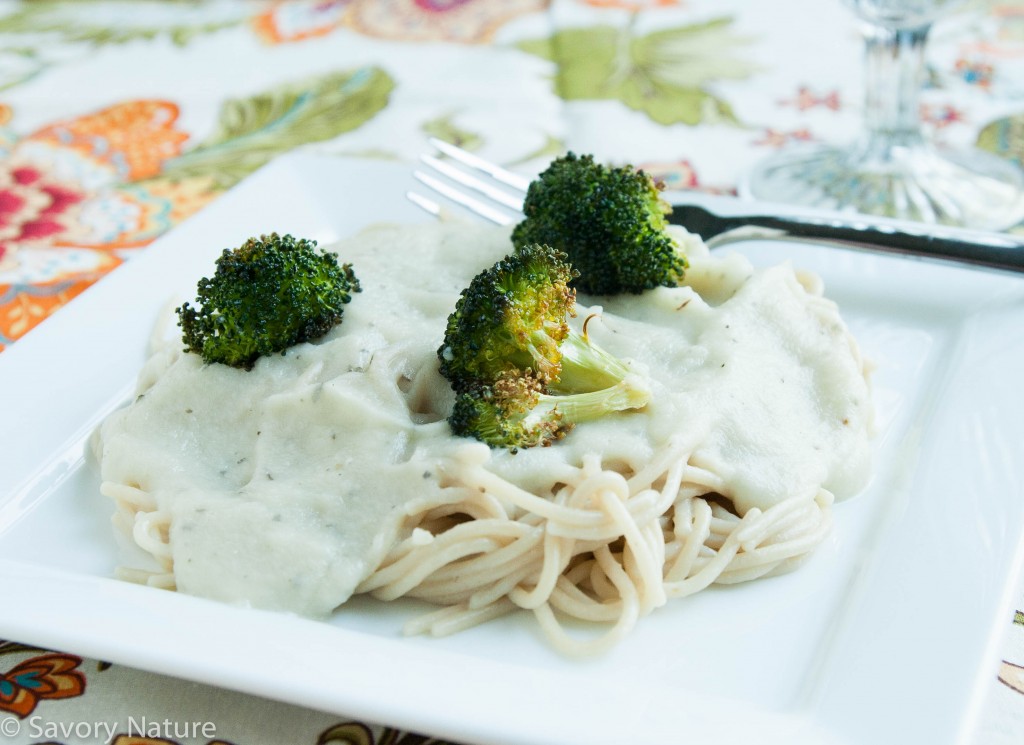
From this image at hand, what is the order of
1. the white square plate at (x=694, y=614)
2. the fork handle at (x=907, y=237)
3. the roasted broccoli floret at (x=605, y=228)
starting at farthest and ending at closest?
the fork handle at (x=907, y=237) < the roasted broccoli floret at (x=605, y=228) < the white square plate at (x=694, y=614)

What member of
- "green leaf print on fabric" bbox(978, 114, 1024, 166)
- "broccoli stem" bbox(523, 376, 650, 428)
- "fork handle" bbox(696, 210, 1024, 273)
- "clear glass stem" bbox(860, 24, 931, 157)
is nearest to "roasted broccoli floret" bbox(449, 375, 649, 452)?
"broccoli stem" bbox(523, 376, 650, 428)

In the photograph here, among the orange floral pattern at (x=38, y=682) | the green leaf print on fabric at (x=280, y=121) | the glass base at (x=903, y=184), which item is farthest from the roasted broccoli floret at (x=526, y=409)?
the green leaf print on fabric at (x=280, y=121)

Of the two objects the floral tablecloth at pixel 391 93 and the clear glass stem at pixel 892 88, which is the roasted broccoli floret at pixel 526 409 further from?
the clear glass stem at pixel 892 88

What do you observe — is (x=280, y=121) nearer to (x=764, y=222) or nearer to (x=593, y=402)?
(x=764, y=222)

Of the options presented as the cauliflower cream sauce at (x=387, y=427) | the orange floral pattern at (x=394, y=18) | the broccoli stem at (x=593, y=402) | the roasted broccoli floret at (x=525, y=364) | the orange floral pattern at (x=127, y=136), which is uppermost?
the roasted broccoli floret at (x=525, y=364)

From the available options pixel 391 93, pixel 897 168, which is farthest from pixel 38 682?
pixel 391 93
